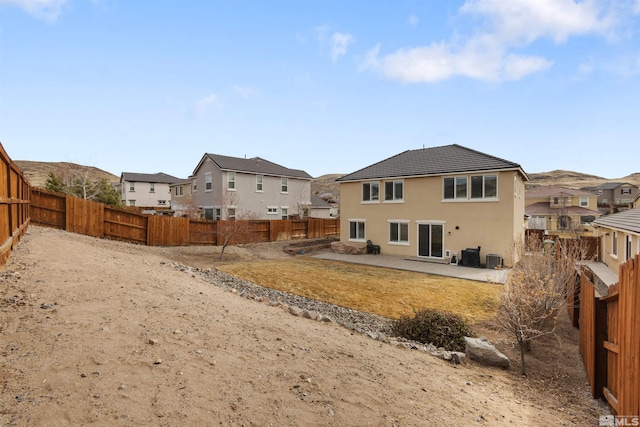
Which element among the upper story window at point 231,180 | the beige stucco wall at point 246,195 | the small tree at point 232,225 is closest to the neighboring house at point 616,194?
the beige stucco wall at point 246,195

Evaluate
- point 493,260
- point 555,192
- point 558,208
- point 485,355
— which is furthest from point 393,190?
point 555,192

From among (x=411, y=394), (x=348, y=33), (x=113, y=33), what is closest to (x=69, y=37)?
(x=113, y=33)

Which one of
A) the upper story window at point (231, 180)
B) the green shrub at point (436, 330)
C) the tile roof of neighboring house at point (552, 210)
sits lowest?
the green shrub at point (436, 330)

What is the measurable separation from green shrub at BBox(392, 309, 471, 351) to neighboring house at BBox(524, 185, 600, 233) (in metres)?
44.9

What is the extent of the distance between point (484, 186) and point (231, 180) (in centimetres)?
2253

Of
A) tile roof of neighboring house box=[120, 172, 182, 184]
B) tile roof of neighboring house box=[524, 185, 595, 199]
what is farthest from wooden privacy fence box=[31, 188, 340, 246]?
tile roof of neighboring house box=[524, 185, 595, 199]

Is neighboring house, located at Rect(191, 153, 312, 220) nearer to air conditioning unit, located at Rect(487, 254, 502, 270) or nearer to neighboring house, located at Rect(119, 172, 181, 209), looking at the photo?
air conditioning unit, located at Rect(487, 254, 502, 270)

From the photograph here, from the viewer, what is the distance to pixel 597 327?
19.0 ft

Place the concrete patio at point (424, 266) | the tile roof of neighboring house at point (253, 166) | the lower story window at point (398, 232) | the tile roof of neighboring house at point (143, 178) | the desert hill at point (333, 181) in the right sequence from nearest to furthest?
the concrete patio at point (424, 266), the lower story window at point (398, 232), the tile roof of neighboring house at point (253, 166), the tile roof of neighboring house at point (143, 178), the desert hill at point (333, 181)

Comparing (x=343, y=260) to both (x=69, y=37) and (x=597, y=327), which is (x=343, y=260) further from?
(x=69, y=37)

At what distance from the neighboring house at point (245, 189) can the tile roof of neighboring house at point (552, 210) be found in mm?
36707

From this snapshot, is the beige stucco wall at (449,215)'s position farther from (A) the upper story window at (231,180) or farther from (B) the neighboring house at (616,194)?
(B) the neighboring house at (616,194)

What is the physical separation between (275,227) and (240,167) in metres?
8.40

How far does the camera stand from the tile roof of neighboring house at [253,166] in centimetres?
3150
